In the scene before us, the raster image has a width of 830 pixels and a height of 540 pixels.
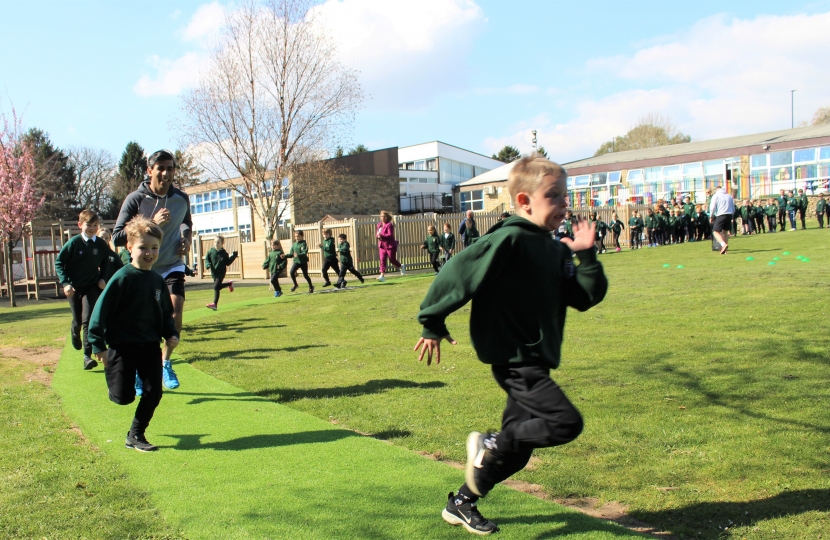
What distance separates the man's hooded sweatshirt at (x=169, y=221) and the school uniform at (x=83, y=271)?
5.73 feet

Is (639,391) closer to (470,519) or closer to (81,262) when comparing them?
(470,519)

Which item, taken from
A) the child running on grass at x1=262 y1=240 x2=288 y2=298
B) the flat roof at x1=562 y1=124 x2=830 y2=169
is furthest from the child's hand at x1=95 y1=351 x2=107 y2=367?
the flat roof at x1=562 y1=124 x2=830 y2=169

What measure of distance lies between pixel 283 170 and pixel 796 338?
96.3 feet

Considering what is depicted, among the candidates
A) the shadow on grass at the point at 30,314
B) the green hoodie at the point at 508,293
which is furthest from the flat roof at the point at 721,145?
the green hoodie at the point at 508,293

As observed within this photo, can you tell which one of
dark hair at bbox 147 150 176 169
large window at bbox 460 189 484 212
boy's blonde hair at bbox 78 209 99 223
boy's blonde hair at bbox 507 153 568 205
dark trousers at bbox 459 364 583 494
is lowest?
dark trousers at bbox 459 364 583 494

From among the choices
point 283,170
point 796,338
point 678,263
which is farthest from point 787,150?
point 796,338

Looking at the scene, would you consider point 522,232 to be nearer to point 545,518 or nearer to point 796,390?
point 545,518

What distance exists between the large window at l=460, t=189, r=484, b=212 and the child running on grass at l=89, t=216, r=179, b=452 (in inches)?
1873

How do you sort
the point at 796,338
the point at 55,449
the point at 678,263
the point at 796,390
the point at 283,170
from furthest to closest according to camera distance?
1. the point at 283,170
2. the point at 678,263
3. the point at 796,338
4. the point at 796,390
5. the point at 55,449

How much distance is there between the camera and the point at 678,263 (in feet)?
59.8

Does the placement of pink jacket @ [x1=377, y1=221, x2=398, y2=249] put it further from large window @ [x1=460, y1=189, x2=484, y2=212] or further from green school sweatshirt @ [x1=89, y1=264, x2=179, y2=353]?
large window @ [x1=460, y1=189, x2=484, y2=212]

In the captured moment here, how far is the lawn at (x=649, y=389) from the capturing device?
12.6 feet

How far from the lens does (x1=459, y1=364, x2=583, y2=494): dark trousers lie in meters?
3.07

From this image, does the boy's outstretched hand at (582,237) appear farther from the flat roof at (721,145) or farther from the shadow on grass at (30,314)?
the flat roof at (721,145)
